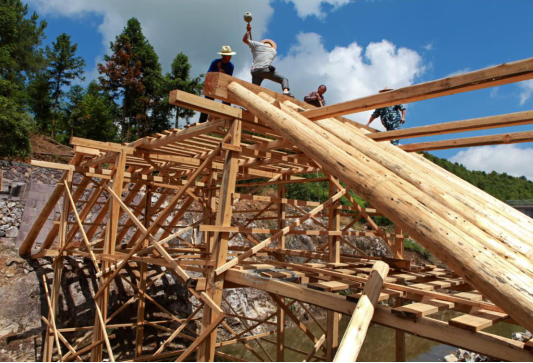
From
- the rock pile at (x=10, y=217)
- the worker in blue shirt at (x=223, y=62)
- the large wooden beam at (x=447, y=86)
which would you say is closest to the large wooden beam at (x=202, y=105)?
the large wooden beam at (x=447, y=86)

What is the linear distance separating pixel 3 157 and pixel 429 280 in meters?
16.8

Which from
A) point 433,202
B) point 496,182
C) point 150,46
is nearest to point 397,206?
point 433,202

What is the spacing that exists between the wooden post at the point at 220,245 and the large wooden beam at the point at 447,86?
133cm

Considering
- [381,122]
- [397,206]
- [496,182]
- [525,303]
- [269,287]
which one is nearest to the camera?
[525,303]

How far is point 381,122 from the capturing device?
27.7ft

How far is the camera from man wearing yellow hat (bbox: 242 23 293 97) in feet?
21.6

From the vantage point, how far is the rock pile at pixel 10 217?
1170 centimetres

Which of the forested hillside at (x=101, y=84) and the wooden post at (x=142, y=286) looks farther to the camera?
the forested hillside at (x=101, y=84)

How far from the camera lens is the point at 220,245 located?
4449mm

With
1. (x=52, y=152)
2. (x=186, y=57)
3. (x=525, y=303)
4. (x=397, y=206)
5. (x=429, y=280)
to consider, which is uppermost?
(x=186, y=57)

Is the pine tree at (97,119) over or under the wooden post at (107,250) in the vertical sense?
over

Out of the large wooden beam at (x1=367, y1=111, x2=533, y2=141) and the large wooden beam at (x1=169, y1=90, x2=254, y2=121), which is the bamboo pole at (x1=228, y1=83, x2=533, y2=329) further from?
the large wooden beam at (x1=367, y1=111, x2=533, y2=141)

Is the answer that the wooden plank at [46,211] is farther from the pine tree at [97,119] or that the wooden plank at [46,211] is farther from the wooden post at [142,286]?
the pine tree at [97,119]

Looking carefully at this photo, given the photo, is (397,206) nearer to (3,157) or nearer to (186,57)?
(3,157)
